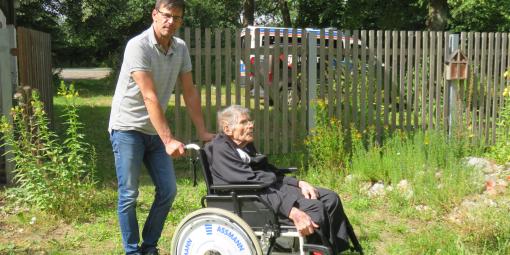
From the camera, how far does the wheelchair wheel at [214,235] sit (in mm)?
3270

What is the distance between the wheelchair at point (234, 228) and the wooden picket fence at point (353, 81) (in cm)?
349

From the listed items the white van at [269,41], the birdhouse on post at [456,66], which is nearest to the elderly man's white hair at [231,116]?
the white van at [269,41]

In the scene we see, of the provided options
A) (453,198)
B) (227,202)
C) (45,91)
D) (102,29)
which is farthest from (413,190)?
(102,29)

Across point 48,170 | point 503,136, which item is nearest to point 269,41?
point 48,170

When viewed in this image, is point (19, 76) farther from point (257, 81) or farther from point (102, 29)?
point (102, 29)

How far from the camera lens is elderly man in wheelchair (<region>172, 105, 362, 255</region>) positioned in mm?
3307

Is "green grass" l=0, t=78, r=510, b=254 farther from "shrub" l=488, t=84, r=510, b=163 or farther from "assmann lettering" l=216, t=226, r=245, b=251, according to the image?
"assmann lettering" l=216, t=226, r=245, b=251

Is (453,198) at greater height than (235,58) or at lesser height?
lesser

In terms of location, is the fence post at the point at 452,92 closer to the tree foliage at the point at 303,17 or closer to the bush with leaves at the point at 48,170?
the bush with leaves at the point at 48,170

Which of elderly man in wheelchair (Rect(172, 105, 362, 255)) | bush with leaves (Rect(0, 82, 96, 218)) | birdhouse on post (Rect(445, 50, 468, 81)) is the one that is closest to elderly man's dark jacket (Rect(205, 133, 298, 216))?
elderly man in wheelchair (Rect(172, 105, 362, 255))

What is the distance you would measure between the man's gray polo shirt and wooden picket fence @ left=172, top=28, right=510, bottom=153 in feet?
10.0

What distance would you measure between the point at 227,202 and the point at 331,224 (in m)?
0.65

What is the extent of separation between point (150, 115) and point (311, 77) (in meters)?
4.12

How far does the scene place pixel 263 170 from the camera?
373cm
